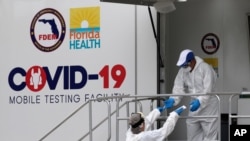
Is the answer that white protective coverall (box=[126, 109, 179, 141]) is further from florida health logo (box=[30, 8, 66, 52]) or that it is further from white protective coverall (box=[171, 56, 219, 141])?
florida health logo (box=[30, 8, 66, 52])

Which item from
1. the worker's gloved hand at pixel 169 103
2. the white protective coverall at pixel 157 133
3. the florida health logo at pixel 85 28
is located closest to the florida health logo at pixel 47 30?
the florida health logo at pixel 85 28

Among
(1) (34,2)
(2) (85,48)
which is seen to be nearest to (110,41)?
Answer: (2) (85,48)

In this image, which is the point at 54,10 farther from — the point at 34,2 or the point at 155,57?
the point at 155,57

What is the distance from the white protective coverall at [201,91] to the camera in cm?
1047

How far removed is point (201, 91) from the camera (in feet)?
34.6

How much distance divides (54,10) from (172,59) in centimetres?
182

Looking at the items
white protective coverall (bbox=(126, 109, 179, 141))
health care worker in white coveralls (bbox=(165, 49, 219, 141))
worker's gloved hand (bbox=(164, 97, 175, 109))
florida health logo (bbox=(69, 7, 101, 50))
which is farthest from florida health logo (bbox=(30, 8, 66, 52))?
white protective coverall (bbox=(126, 109, 179, 141))

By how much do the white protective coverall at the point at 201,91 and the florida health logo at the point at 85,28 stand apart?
1.43 m

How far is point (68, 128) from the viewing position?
11523 mm

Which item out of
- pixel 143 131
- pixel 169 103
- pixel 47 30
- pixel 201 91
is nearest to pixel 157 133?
pixel 143 131

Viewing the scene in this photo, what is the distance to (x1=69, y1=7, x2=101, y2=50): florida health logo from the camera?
1144cm

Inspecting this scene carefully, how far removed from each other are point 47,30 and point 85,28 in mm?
608

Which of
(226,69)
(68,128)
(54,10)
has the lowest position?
(68,128)

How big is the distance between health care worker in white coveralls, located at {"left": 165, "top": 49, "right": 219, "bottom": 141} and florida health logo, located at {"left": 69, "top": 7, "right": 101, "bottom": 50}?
1429mm
